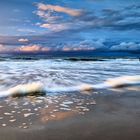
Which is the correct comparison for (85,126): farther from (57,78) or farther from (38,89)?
(57,78)

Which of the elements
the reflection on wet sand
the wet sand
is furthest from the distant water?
the wet sand

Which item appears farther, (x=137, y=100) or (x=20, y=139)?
(x=137, y=100)

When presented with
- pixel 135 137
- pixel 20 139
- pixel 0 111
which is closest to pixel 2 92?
pixel 0 111

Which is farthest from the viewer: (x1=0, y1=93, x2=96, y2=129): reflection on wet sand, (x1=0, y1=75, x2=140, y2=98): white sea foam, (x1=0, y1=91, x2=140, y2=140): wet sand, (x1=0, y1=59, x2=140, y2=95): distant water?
(x1=0, y1=59, x2=140, y2=95): distant water

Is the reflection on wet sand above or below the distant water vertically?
below

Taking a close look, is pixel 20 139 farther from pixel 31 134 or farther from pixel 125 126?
pixel 125 126

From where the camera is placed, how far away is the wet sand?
11.4 feet

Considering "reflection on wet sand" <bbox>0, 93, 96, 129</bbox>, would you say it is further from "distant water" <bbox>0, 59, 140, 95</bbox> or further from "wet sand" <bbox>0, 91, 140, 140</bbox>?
"distant water" <bbox>0, 59, 140, 95</bbox>

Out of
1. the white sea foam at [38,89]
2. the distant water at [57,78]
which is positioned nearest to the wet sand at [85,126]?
the white sea foam at [38,89]

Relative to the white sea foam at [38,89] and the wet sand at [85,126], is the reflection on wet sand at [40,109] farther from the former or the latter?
the white sea foam at [38,89]

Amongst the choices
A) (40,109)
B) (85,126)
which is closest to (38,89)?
(40,109)

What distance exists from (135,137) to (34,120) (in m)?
1.52

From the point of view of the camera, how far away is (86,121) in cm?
416

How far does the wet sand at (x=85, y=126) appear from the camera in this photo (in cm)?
348
